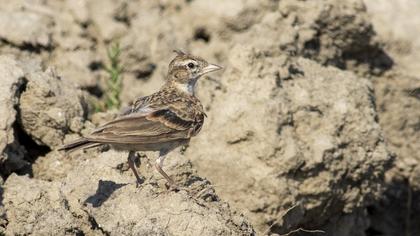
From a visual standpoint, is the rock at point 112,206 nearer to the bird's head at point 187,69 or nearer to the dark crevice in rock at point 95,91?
the bird's head at point 187,69

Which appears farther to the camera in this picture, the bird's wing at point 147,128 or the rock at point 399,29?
the rock at point 399,29

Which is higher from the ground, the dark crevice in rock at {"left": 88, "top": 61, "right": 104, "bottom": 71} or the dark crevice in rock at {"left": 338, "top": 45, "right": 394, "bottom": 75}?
the dark crevice in rock at {"left": 88, "top": 61, "right": 104, "bottom": 71}

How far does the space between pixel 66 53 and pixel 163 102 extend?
9.26 feet

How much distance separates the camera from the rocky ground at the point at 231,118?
674 centimetres

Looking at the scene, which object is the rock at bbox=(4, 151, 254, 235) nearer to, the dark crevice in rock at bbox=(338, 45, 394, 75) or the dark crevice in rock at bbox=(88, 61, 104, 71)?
the dark crevice in rock at bbox=(88, 61, 104, 71)

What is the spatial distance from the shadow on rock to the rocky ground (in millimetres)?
13

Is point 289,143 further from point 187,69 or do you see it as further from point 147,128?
point 147,128

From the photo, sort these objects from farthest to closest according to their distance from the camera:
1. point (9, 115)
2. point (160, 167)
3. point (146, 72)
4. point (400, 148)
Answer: point (400, 148) → point (146, 72) → point (9, 115) → point (160, 167)

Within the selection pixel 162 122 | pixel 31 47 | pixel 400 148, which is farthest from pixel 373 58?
pixel 162 122

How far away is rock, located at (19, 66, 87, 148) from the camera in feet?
24.5

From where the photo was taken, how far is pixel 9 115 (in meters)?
7.12

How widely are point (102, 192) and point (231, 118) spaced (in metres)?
1.71

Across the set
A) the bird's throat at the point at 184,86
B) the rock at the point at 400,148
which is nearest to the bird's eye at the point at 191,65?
the bird's throat at the point at 184,86

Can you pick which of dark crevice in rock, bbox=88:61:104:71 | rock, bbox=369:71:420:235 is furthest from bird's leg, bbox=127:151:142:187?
rock, bbox=369:71:420:235
